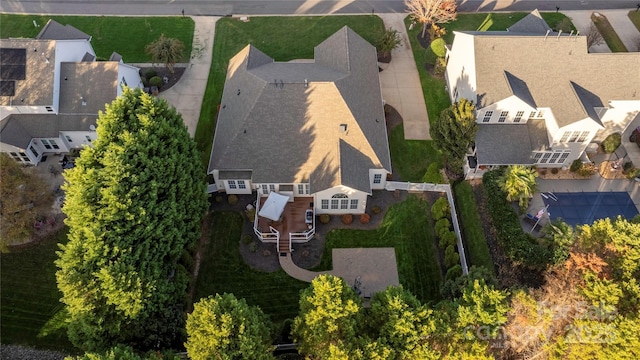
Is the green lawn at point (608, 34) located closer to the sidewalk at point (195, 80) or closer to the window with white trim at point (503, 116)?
the window with white trim at point (503, 116)

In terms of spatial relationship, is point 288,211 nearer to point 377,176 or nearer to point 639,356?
point 377,176

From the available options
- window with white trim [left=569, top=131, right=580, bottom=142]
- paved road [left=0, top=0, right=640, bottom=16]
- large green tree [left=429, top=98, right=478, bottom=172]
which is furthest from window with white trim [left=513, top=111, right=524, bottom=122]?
paved road [left=0, top=0, right=640, bottom=16]

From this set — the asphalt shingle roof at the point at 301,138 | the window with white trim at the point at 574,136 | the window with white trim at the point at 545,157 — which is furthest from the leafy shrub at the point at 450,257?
the window with white trim at the point at 574,136

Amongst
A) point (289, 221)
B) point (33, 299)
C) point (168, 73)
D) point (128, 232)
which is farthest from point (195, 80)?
point (33, 299)

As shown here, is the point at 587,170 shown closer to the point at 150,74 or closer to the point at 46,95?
the point at 150,74

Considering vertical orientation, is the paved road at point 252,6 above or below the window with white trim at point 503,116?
above
